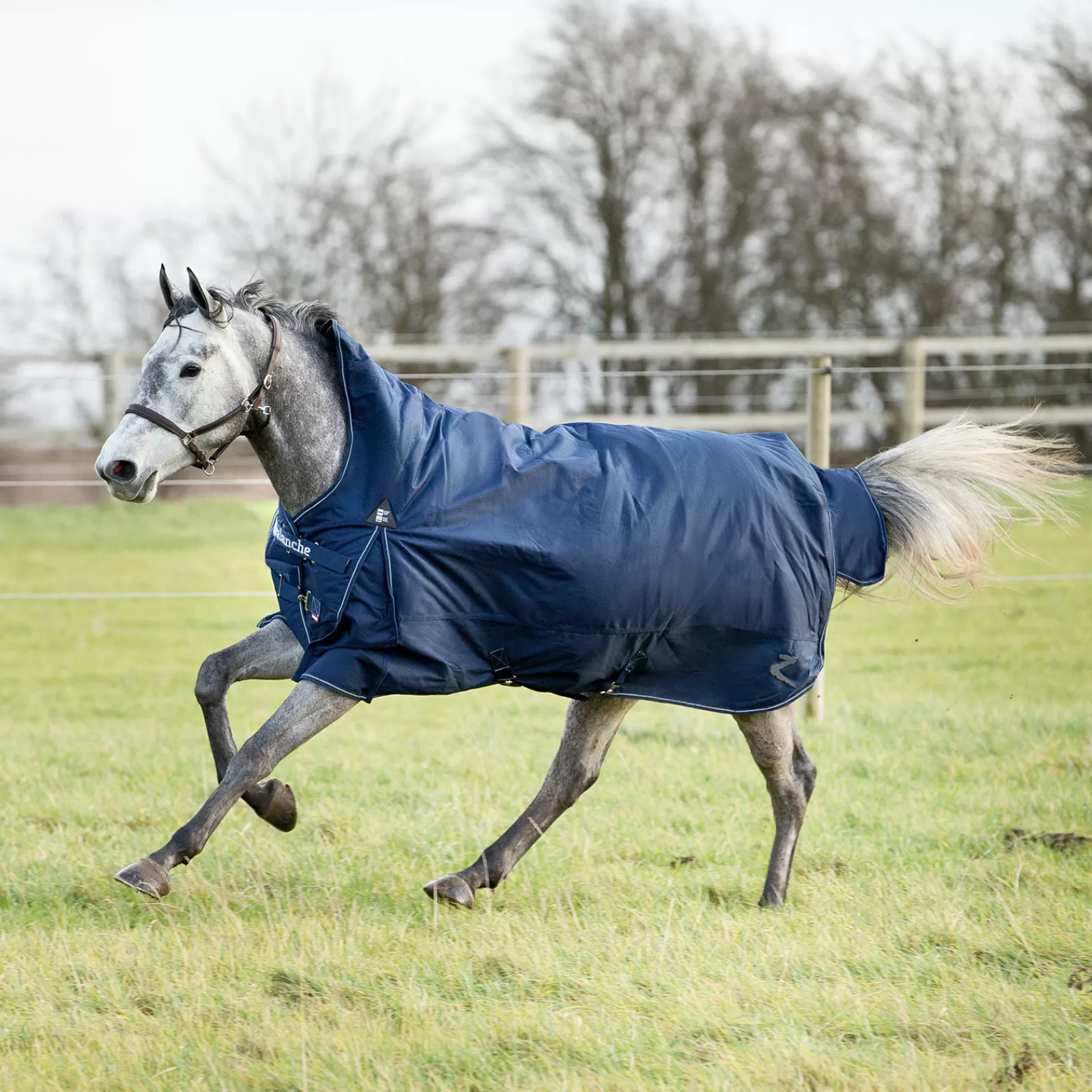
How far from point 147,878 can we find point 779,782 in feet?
6.17

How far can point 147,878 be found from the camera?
132 inches

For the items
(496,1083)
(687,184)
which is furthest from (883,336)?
(496,1083)

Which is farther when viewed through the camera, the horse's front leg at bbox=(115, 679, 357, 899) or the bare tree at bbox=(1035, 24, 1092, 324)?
the bare tree at bbox=(1035, 24, 1092, 324)

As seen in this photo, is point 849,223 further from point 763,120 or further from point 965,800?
point 965,800

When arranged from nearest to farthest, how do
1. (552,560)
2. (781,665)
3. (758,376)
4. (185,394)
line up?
(185,394) → (552,560) → (781,665) → (758,376)

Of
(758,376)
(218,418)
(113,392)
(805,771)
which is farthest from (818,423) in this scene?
(758,376)

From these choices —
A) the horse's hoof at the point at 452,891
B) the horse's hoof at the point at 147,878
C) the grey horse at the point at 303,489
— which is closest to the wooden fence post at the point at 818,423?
the grey horse at the point at 303,489

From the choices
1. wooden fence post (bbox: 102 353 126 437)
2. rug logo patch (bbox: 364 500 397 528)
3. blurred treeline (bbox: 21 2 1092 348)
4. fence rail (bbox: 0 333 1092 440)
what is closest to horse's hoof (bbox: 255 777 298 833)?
rug logo patch (bbox: 364 500 397 528)

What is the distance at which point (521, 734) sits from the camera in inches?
242

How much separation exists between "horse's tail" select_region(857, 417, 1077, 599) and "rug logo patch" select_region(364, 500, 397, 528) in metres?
1.63

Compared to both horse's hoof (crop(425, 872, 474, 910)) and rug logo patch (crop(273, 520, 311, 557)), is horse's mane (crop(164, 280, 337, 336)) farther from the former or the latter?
horse's hoof (crop(425, 872, 474, 910))

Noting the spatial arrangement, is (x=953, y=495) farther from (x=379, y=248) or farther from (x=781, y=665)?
(x=379, y=248)

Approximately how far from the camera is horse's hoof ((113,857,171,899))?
131 inches

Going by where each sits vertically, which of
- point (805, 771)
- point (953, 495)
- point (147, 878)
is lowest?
point (805, 771)
